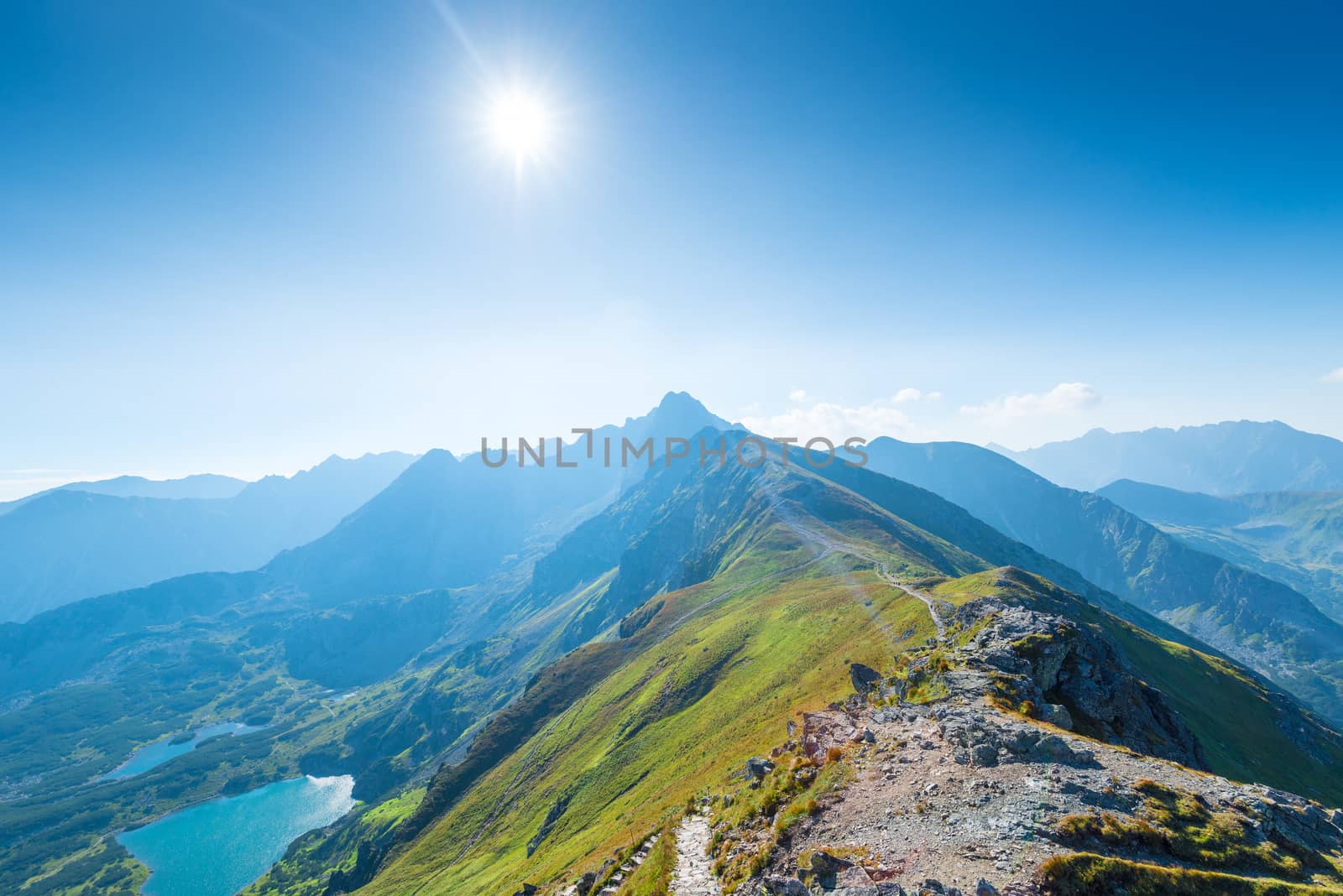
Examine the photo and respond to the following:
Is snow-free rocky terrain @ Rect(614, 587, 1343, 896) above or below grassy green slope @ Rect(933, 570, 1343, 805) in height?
above

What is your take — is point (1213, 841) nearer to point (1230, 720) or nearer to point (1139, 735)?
point (1139, 735)

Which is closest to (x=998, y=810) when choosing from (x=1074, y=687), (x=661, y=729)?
(x=1074, y=687)

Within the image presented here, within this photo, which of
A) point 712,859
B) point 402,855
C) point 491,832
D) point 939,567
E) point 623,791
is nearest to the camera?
point 712,859

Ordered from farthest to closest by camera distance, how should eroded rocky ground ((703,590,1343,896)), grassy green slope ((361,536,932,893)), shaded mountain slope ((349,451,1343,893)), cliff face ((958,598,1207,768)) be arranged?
shaded mountain slope ((349,451,1343,893)) → grassy green slope ((361,536,932,893)) → cliff face ((958,598,1207,768)) → eroded rocky ground ((703,590,1343,896))

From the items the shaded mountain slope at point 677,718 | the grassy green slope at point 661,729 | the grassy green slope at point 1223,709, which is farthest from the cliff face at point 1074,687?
the grassy green slope at point 1223,709

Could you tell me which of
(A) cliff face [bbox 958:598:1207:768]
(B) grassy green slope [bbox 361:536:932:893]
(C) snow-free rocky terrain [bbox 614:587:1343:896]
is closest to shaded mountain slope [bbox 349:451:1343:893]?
(B) grassy green slope [bbox 361:536:932:893]

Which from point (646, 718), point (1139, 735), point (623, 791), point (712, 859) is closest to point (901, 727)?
point (712, 859)

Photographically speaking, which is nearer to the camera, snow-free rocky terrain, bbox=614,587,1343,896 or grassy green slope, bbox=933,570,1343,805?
snow-free rocky terrain, bbox=614,587,1343,896

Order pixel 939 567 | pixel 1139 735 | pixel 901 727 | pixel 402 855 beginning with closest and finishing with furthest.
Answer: pixel 901 727 < pixel 1139 735 < pixel 402 855 < pixel 939 567

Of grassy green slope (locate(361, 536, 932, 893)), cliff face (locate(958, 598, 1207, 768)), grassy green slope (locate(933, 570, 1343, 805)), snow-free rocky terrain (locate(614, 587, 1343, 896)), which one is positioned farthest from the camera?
grassy green slope (locate(933, 570, 1343, 805))

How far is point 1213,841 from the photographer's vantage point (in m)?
18.2

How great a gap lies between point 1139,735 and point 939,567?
135 metres

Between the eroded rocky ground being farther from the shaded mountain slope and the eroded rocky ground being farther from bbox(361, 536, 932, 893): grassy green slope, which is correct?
bbox(361, 536, 932, 893): grassy green slope

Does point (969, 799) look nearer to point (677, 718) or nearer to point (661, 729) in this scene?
point (677, 718)
